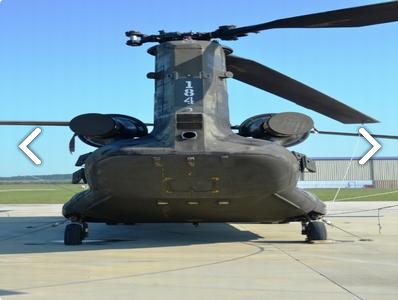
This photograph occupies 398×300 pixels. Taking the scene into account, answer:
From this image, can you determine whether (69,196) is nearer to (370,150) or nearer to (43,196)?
(43,196)

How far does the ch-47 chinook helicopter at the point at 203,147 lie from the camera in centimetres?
938

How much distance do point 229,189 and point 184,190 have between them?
0.80 m

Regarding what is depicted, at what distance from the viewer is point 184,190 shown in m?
9.90

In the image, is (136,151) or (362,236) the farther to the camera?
(362,236)

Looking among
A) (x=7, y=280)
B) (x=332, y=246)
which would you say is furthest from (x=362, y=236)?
(x=7, y=280)

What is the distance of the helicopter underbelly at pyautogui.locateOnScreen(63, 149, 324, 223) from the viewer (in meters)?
9.41

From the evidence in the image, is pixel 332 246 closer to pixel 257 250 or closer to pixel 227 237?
pixel 257 250

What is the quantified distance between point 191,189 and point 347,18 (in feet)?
12.7

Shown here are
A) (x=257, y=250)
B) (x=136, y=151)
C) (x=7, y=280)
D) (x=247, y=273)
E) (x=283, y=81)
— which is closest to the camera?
(x=7, y=280)

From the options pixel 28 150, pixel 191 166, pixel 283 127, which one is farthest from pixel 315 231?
pixel 28 150

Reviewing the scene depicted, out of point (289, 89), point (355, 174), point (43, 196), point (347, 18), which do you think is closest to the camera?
point (347, 18)

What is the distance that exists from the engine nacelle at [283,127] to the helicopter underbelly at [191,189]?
853 mm

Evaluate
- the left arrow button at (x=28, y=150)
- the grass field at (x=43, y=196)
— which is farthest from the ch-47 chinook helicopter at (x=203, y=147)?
the grass field at (x=43, y=196)

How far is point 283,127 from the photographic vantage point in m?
10.7
